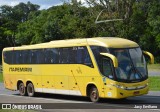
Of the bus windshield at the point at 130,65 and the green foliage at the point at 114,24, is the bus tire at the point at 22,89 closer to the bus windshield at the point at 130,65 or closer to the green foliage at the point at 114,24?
the bus windshield at the point at 130,65

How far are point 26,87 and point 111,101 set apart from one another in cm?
741

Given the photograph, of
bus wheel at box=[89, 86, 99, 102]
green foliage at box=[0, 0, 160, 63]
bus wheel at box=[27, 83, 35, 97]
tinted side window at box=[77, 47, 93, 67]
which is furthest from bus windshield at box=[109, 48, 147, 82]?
green foliage at box=[0, 0, 160, 63]

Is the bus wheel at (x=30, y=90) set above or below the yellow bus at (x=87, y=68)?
below

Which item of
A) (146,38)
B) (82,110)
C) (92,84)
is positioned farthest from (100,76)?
(146,38)

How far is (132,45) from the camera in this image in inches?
814

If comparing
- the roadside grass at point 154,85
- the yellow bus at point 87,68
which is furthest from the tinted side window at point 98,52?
the roadside grass at point 154,85

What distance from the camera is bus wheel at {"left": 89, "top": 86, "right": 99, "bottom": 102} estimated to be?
20652mm

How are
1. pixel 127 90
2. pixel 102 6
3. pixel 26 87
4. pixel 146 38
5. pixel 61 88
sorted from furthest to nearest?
pixel 102 6 → pixel 146 38 → pixel 26 87 → pixel 61 88 → pixel 127 90

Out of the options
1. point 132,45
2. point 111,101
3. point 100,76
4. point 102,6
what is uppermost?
point 102,6

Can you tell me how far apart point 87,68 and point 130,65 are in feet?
7.77

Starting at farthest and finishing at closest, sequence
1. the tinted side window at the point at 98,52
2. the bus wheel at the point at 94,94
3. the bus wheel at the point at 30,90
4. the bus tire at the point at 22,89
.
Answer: the bus tire at the point at 22,89
the bus wheel at the point at 30,90
the bus wheel at the point at 94,94
the tinted side window at the point at 98,52

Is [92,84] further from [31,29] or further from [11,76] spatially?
[31,29]

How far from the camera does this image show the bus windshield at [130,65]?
19531 mm

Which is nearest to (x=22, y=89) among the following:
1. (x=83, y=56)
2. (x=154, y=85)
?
(x=83, y=56)
